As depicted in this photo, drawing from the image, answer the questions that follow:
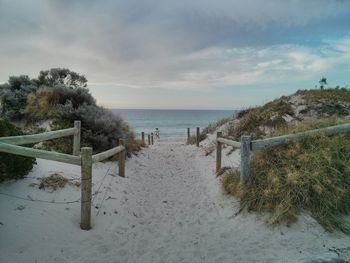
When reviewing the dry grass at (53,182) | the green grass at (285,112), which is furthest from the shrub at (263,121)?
the dry grass at (53,182)

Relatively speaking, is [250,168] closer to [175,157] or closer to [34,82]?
[175,157]

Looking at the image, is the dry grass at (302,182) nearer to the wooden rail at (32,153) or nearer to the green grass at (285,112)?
the wooden rail at (32,153)

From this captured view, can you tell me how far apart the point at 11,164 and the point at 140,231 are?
96.4 inches

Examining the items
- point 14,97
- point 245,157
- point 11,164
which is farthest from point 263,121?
point 14,97

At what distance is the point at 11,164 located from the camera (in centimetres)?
561

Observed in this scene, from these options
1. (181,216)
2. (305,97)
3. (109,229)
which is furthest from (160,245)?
(305,97)

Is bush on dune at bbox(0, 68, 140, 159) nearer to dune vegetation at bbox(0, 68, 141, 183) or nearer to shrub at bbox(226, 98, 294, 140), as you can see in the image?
dune vegetation at bbox(0, 68, 141, 183)

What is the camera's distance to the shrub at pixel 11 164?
5502mm

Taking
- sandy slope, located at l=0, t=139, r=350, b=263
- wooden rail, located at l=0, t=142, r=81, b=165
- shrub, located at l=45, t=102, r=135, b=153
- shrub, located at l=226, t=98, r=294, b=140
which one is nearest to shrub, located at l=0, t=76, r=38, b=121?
shrub, located at l=45, t=102, r=135, b=153

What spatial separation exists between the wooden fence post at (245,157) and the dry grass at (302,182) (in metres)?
0.14

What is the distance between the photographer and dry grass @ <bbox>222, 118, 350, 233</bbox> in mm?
5637

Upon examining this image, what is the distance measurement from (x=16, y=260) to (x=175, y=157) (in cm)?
963

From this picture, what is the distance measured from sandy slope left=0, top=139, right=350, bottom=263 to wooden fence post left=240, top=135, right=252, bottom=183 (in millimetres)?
577

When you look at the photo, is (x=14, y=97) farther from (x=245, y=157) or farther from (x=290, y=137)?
(x=290, y=137)
